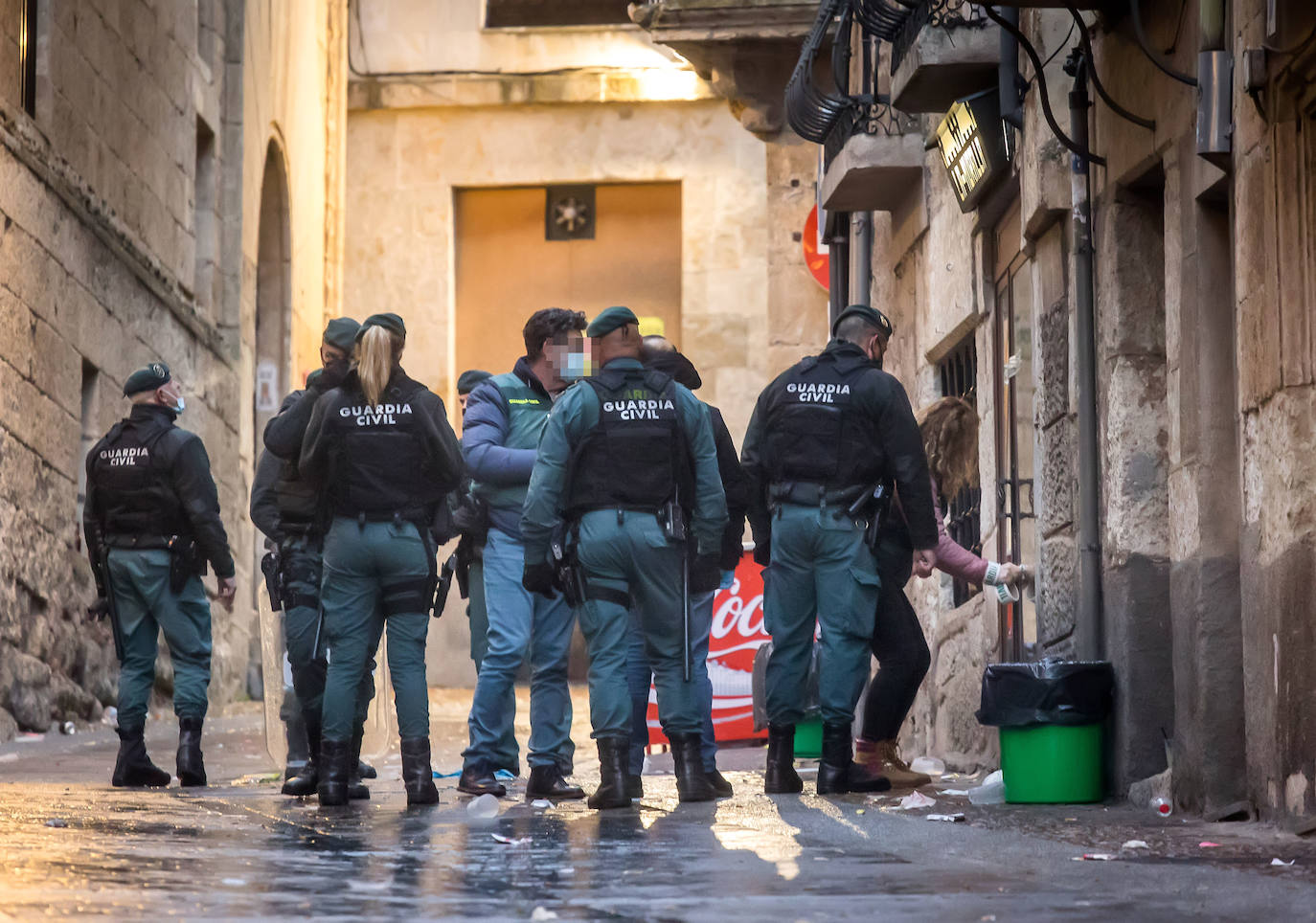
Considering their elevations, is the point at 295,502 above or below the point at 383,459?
below

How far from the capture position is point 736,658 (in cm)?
1248

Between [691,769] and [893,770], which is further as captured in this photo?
[893,770]

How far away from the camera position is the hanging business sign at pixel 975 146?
9.80m

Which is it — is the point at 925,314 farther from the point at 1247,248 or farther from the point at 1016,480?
the point at 1247,248

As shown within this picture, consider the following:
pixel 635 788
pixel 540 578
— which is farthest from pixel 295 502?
pixel 635 788

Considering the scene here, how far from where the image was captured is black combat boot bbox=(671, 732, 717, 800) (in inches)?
302

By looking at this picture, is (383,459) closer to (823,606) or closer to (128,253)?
(823,606)

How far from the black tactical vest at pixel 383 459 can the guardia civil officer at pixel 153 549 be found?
187 centimetres

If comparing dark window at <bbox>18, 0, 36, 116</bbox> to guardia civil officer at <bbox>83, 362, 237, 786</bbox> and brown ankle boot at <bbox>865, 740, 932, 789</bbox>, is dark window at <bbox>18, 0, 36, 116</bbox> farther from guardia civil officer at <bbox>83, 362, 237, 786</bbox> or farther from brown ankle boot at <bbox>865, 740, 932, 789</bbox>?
brown ankle boot at <bbox>865, 740, 932, 789</bbox>

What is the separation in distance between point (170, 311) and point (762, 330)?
33.0ft

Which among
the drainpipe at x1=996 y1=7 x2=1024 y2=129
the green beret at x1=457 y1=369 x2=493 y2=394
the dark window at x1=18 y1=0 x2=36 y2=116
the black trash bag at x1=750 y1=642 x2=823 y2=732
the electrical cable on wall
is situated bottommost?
the black trash bag at x1=750 y1=642 x2=823 y2=732

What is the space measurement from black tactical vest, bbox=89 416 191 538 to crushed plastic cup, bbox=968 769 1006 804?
3.79 meters

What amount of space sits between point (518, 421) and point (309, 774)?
1.62m

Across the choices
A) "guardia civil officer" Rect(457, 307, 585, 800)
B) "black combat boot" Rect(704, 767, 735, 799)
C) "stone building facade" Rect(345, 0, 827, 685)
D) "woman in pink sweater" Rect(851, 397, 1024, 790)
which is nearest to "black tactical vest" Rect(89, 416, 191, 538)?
"guardia civil officer" Rect(457, 307, 585, 800)
